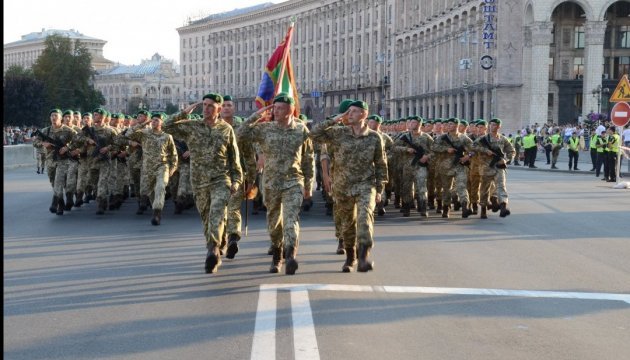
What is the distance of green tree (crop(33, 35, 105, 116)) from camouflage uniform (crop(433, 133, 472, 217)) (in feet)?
284

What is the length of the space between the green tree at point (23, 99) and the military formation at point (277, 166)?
2615 inches

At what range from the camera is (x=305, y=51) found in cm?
13312

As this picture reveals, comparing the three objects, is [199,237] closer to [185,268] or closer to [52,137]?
[185,268]

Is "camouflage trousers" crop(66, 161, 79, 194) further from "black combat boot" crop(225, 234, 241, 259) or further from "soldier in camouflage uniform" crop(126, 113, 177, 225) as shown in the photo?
"black combat boot" crop(225, 234, 241, 259)

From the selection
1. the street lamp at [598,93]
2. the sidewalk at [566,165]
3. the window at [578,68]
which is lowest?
the sidewalk at [566,165]

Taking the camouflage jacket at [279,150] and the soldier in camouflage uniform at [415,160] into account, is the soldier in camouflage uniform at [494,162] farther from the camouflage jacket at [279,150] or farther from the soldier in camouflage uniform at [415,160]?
the camouflage jacket at [279,150]

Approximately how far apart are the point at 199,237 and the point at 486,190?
20.3ft

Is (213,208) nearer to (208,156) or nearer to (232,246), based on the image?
(208,156)

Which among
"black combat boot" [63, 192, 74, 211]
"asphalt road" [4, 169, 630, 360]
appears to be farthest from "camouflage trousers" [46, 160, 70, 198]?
"asphalt road" [4, 169, 630, 360]

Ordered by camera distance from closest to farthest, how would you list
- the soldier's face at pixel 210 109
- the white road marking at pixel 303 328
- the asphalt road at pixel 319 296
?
the white road marking at pixel 303 328 → the asphalt road at pixel 319 296 → the soldier's face at pixel 210 109

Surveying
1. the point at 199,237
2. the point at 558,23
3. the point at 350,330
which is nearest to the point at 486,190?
the point at 199,237

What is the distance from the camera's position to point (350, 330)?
7332mm

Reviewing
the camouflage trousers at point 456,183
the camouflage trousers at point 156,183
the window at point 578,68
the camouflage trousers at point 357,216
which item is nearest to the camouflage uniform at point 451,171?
the camouflage trousers at point 456,183

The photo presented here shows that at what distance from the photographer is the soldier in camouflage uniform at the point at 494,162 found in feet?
57.7
